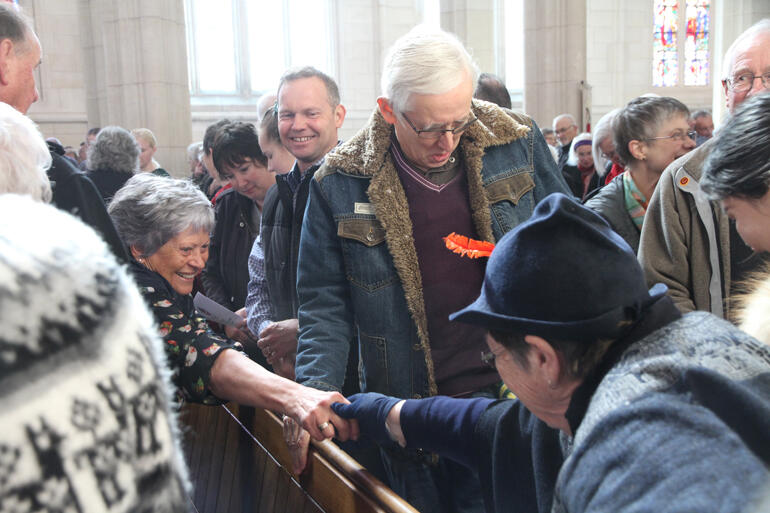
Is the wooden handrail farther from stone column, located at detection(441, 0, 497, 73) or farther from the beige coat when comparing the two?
stone column, located at detection(441, 0, 497, 73)

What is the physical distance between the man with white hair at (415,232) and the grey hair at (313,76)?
0.67 metres

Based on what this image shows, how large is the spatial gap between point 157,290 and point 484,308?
126 cm

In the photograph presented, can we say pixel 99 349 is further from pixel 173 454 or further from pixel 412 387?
pixel 412 387

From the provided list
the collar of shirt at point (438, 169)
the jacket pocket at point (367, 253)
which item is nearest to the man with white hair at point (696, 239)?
the collar of shirt at point (438, 169)

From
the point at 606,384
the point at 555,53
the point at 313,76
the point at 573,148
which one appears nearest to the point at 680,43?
the point at 555,53

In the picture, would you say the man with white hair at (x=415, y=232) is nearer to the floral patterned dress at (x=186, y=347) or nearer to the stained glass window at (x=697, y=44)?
the floral patterned dress at (x=186, y=347)

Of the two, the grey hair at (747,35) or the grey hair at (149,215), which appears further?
the grey hair at (747,35)

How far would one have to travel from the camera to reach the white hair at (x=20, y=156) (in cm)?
159

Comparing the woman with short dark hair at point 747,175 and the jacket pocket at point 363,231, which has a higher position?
the woman with short dark hair at point 747,175

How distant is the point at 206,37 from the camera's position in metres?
16.1

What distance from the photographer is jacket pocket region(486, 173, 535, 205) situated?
2.16 m

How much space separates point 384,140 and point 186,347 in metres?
0.89

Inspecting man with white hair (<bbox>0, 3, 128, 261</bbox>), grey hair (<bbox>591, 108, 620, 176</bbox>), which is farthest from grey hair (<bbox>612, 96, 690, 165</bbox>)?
man with white hair (<bbox>0, 3, 128, 261</bbox>)

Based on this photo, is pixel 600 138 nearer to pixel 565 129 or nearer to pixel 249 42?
pixel 565 129
